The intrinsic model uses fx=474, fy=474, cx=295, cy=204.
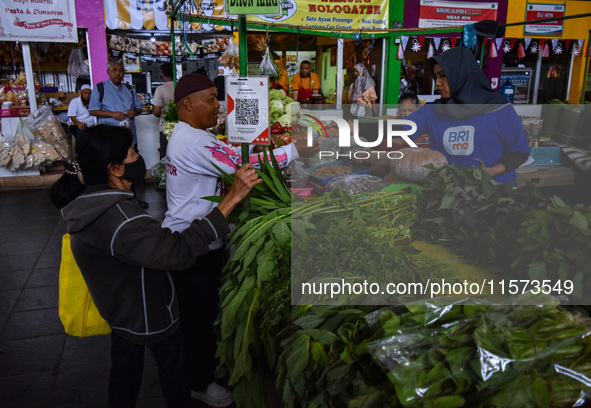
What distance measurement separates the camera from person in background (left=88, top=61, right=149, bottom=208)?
7129 millimetres

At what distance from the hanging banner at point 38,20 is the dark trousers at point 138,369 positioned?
7307 mm

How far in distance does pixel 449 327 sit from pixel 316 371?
405 millimetres

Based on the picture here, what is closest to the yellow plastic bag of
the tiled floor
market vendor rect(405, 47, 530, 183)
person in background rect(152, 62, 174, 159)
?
the tiled floor

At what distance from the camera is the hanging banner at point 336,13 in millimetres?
8938

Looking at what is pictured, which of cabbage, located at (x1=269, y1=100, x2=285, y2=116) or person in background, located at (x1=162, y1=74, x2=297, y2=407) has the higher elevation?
cabbage, located at (x1=269, y1=100, x2=285, y2=116)

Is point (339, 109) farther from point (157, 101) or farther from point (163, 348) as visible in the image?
point (163, 348)

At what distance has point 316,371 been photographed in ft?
4.52

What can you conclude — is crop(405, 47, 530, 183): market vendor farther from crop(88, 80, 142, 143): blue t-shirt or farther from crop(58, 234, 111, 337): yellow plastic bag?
crop(88, 80, 142, 143): blue t-shirt

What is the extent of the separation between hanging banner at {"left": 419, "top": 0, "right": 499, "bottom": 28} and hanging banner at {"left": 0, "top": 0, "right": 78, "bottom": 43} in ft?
21.8

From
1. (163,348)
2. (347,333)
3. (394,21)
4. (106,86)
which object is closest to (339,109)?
(394,21)

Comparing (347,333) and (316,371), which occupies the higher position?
(347,333)

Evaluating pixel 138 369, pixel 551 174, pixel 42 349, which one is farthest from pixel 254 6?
pixel 551 174

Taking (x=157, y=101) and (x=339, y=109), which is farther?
(x=339, y=109)

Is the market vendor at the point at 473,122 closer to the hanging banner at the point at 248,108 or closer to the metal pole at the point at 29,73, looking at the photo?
the hanging banner at the point at 248,108
